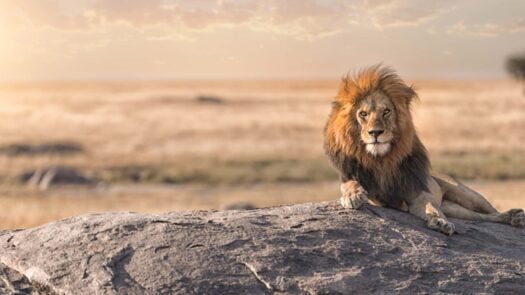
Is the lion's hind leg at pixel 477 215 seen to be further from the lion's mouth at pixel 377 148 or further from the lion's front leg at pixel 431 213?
the lion's mouth at pixel 377 148

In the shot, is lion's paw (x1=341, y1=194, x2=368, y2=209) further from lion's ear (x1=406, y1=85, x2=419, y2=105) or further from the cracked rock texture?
lion's ear (x1=406, y1=85, x2=419, y2=105)

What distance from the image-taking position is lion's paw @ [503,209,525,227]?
273 inches

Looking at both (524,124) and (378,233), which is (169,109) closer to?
(524,124)

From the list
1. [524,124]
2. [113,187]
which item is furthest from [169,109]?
[113,187]

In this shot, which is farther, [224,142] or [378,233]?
[224,142]

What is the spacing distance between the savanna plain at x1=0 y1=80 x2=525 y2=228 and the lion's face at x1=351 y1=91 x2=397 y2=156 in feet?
2.29

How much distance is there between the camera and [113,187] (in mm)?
27078

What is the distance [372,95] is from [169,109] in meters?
49.6

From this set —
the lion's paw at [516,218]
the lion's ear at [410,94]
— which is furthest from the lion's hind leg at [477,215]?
the lion's ear at [410,94]

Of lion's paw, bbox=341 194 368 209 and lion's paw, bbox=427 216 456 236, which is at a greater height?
lion's paw, bbox=341 194 368 209

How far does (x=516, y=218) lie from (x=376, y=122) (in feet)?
5.73

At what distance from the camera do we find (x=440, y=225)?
635 cm

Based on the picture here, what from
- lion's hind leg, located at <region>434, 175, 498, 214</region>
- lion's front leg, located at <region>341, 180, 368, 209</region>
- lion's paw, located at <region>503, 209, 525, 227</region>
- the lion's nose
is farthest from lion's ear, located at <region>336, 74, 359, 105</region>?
lion's paw, located at <region>503, 209, 525, 227</region>

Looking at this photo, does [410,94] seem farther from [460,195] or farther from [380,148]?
[460,195]
